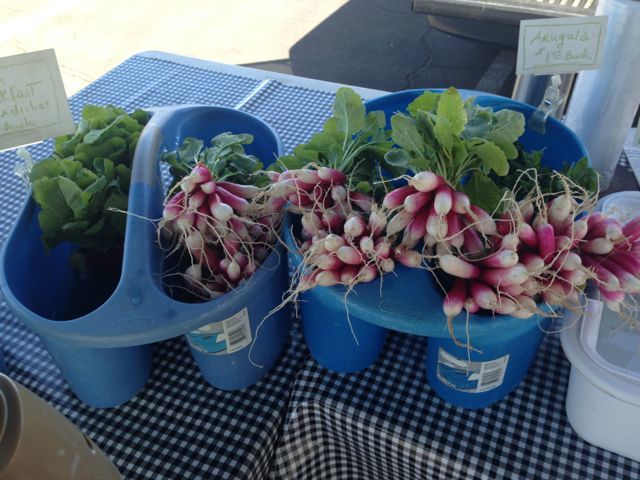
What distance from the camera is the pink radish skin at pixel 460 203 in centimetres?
62

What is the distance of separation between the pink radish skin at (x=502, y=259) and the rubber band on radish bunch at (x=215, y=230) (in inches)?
11.3

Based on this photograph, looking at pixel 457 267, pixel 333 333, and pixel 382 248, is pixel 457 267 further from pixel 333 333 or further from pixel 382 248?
pixel 333 333

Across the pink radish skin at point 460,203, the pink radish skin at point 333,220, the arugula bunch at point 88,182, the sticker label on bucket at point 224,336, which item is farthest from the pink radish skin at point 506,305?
the arugula bunch at point 88,182

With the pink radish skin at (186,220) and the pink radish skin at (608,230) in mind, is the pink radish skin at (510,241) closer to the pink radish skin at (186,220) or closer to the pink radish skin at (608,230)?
the pink radish skin at (608,230)

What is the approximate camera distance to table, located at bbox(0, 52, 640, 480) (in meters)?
0.76

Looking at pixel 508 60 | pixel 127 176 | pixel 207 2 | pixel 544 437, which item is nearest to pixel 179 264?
pixel 127 176

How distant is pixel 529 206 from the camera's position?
66 cm

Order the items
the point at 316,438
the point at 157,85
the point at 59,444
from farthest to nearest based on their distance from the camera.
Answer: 1. the point at 157,85
2. the point at 316,438
3. the point at 59,444

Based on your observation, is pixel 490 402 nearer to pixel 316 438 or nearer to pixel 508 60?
pixel 316 438

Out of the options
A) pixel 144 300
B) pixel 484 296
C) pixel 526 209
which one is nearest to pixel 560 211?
pixel 526 209

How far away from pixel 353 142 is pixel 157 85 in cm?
101

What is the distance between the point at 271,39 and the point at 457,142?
299 centimetres

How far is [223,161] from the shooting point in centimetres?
81

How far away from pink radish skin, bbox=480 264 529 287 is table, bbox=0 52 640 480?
0.27m
